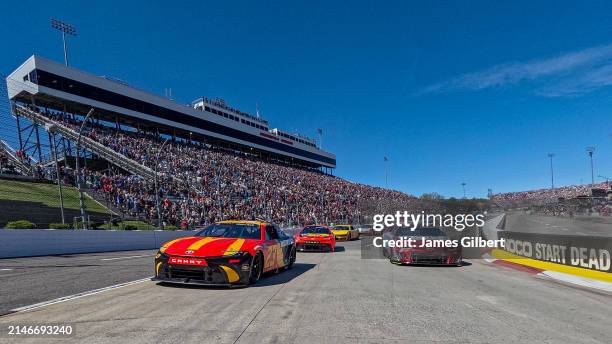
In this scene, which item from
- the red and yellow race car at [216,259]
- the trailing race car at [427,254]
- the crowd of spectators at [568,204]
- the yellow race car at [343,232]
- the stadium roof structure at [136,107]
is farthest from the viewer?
the stadium roof structure at [136,107]

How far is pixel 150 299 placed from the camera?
630 cm

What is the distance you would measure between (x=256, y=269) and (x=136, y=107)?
41.1 m

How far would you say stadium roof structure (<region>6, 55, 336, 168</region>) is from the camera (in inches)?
1396

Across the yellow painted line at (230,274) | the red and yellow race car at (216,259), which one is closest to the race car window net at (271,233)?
the red and yellow race car at (216,259)

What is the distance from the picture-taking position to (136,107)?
44.9 metres

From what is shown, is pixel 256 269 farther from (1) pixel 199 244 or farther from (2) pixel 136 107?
(2) pixel 136 107

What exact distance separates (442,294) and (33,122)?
3588 centimetres

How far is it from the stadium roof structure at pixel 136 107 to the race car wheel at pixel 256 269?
2327 cm

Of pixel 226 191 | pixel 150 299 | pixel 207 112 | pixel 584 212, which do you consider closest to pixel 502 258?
pixel 584 212

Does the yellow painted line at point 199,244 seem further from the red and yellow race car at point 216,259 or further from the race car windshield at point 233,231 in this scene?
the race car windshield at point 233,231

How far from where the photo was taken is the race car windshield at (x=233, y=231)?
8969 mm

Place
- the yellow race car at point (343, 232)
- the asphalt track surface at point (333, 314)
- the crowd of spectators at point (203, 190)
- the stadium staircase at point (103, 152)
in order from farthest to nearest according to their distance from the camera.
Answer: the stadium staircase at point (103, 152) < the crowd of spectators at point (203, 190) < the yellow race car at point (343, 232) < the asphalt track surface at point (333, 314)

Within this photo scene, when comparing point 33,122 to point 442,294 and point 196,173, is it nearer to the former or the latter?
point 196,173

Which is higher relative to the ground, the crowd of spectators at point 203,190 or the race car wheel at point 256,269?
the crowd of spectators at point 203,190
